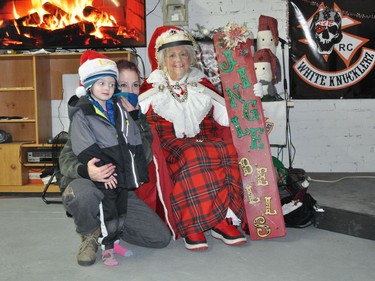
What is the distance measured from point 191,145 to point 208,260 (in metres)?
0.61

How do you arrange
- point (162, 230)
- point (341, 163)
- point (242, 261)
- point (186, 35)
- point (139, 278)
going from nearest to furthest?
point (139, 278), point (242, 261), point (162, 230), point (186, 35), point (341, 163)

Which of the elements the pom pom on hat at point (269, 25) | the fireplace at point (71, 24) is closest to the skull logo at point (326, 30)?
the pom pom on hat at point (269, 25)

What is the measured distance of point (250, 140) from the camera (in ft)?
8.00

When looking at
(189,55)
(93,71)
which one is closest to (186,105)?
(189,55)

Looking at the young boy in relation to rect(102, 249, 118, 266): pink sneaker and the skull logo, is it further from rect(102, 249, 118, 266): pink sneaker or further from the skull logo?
the skull logo

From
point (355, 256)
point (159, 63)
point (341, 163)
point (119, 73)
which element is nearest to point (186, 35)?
point (159, 63)

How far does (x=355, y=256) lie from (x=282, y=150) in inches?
77.5

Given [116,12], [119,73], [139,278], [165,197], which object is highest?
[116,12]

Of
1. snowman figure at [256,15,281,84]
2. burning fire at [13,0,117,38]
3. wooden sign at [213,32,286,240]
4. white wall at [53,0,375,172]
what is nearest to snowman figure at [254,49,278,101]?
snowman figure at [256,15,281,84]

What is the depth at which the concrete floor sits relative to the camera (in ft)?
6.31

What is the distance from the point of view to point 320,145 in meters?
4.04

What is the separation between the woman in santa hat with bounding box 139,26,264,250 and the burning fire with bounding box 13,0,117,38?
3.82ft

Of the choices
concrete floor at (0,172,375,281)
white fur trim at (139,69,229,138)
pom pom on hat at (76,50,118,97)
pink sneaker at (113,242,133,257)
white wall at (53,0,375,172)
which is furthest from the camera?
white wall at (53,0,375,172)

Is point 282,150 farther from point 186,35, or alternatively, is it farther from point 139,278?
point 139,278
